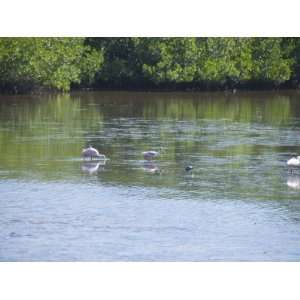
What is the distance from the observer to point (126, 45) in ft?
116

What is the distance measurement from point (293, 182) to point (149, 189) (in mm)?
2288

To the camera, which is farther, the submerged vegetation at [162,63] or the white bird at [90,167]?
the submerged vegetation at [162,63]

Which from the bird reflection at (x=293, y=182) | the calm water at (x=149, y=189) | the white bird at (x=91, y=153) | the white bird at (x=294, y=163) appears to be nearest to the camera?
the calm water at (x=149, y=189)

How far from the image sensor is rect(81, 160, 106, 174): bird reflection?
1530 cm

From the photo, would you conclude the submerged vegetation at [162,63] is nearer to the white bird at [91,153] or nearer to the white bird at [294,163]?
the white bird at [91,153]

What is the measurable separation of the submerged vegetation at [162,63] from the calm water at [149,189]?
9.03m

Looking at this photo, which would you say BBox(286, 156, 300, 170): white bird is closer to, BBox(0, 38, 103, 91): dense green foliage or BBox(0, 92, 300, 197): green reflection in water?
BBox(0, 92, 300, 197): green reflection in water

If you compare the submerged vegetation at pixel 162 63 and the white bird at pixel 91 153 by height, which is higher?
the submerged vegetation at pixel 162 63

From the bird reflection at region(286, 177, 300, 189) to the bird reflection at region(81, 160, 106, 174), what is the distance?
10.1 ft

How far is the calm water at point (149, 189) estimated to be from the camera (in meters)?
10.7

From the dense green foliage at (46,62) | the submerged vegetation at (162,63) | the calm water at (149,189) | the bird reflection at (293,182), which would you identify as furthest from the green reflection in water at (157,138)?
the submerged vegetation at (162,63)

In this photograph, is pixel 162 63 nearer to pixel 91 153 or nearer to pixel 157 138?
pixel 157 138

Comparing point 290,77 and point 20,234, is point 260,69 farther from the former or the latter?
point 20,234
